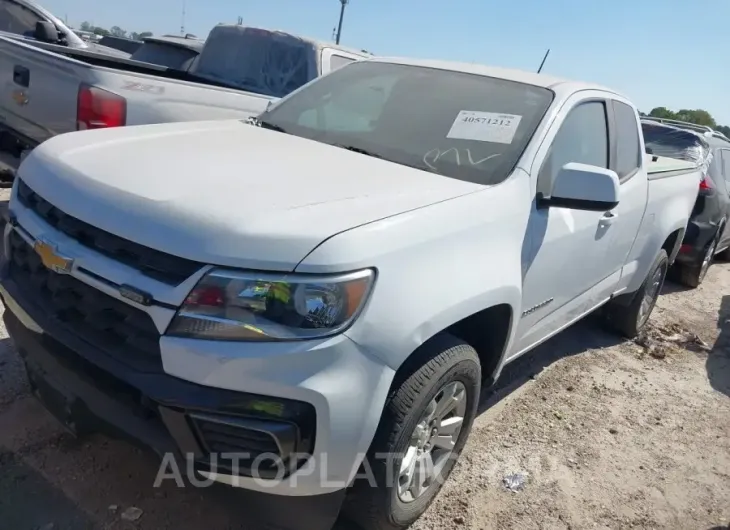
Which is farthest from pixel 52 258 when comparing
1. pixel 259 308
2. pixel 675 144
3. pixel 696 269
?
pixel 675 144

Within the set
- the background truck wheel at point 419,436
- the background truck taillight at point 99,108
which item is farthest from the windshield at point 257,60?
the background truck wheel at point 419,436

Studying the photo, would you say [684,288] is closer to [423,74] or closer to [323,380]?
[423,74]

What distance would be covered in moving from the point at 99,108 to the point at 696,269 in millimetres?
6274

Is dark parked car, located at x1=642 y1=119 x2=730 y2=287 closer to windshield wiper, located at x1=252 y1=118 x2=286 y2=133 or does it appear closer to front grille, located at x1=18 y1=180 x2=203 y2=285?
windshield wiper, located at x1=252 y1=118 x2=286 y2=133

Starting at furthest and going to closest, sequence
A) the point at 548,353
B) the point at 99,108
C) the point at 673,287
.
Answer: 1. the point at 673,287
2. the point at 548,353
3. the point at 99,108

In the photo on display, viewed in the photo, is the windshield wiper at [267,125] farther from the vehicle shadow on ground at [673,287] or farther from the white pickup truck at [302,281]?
the vehicle shadow on ground at [673,287]

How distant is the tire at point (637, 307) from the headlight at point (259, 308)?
12.2 feet

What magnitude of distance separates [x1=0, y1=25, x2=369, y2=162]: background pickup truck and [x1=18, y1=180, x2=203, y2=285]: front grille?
187 centimetres

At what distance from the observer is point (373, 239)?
78.9 inches

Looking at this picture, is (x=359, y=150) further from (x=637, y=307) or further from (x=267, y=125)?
(x=637, y=307)

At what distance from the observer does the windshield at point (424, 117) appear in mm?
2889

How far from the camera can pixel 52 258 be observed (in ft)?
7.02

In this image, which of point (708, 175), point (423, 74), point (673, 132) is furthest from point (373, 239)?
point (673, 132)

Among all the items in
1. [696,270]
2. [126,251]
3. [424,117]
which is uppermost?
[424,117]
